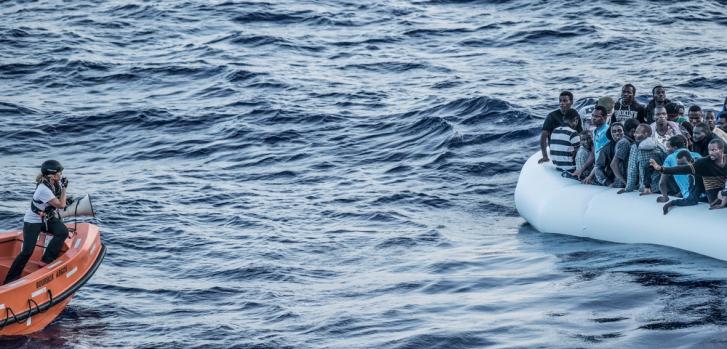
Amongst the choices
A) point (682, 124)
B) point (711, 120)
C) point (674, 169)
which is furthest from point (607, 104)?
point (674, 169)

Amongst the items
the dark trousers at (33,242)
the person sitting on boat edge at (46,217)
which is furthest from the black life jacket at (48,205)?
the dark trousers at (33,242)

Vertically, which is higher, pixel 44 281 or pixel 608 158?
pixel 608 158

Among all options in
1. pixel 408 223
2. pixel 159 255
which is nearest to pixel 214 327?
pixel 159 255

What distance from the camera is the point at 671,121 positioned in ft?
53.5

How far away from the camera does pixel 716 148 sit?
47.3ft

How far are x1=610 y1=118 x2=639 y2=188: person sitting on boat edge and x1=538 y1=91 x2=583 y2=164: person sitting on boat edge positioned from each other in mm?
1409

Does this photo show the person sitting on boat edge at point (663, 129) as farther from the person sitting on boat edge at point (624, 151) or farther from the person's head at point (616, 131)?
the person's head at point (616, 131)

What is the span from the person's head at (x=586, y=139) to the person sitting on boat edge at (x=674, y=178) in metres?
1.47

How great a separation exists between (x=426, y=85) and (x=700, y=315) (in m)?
15.1

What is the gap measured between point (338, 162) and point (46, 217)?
915 centimetres

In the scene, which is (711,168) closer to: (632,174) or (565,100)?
(632,174)

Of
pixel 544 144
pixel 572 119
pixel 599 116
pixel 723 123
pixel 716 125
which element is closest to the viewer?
pixel 723 123

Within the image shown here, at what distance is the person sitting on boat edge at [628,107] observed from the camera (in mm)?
17328

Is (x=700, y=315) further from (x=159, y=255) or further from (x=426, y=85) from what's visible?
(x=426, y=85)
